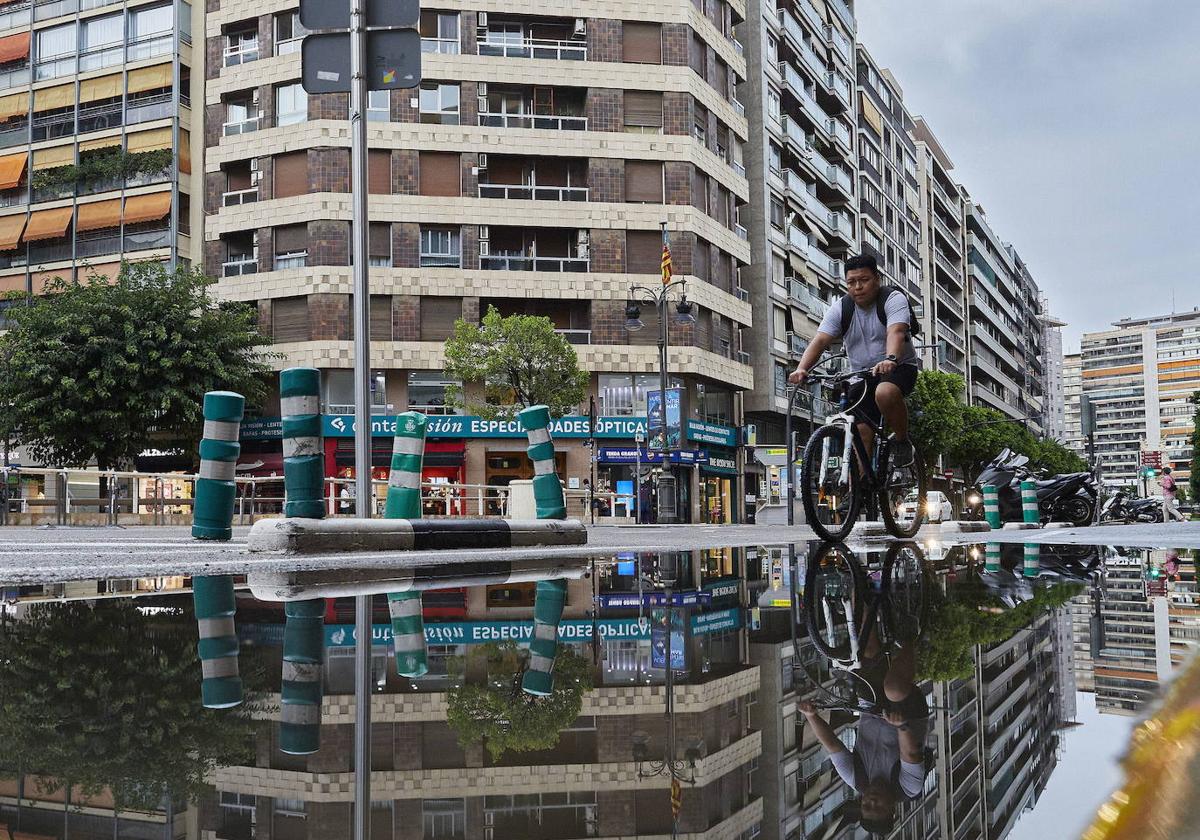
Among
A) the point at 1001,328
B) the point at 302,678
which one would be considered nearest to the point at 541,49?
the point at 302,678

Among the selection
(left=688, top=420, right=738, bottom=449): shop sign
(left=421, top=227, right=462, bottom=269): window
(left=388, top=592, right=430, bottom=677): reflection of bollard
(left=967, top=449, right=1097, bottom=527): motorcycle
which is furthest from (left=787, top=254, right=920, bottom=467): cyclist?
(left=688, top=420, right=738, bottom=449): shop sign

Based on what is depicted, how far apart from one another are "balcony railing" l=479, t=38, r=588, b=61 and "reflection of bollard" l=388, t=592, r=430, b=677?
1567 inches

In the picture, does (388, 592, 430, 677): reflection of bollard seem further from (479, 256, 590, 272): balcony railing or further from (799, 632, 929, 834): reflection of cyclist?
(479, 256, 590, 272): balcony railing

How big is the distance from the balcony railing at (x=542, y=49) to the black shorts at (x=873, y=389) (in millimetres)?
36496

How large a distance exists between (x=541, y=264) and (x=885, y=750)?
39.5m

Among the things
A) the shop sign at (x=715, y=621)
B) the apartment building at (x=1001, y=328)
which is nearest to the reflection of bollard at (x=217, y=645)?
the shop sign at (x=715, y=621)

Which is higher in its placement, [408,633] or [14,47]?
[14,47]

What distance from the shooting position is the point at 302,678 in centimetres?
227

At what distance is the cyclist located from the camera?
23.7 feet

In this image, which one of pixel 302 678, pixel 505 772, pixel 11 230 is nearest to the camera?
pixel 505 772

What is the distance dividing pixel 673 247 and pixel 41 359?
22190mm

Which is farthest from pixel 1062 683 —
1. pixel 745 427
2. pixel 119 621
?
pixel 745 427

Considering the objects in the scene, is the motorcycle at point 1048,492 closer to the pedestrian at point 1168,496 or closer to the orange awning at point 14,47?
the pedestrian at point 1168,496

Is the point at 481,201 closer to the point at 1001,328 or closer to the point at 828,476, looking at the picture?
the point at 828,476
